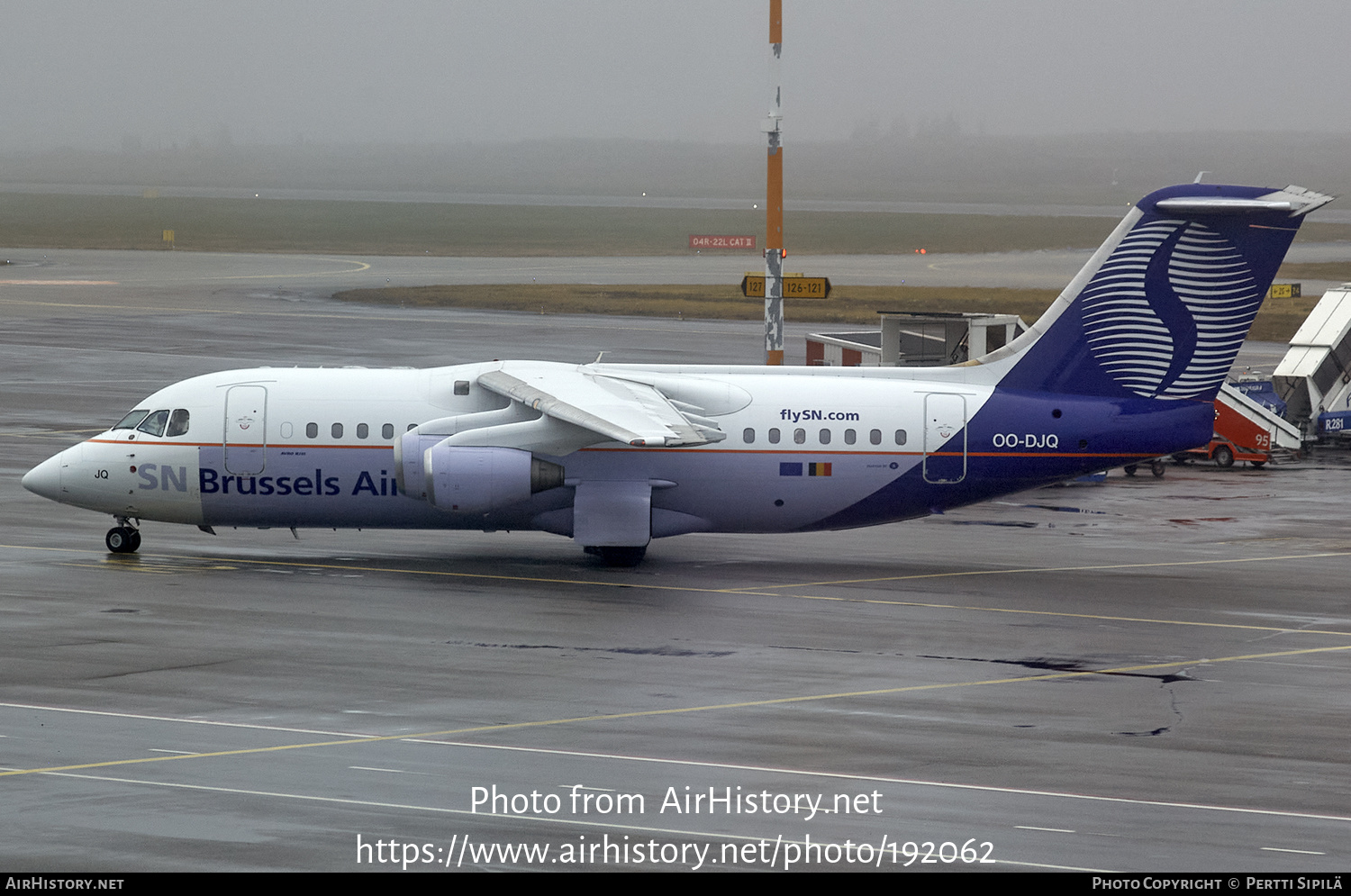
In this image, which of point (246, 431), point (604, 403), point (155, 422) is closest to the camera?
point (604, 403)

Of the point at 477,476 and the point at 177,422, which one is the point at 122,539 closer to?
the point at 177,422

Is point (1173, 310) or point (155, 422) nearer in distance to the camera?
point (1173, 310)

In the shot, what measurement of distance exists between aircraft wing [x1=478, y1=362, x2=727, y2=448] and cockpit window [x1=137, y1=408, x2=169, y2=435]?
6640mm

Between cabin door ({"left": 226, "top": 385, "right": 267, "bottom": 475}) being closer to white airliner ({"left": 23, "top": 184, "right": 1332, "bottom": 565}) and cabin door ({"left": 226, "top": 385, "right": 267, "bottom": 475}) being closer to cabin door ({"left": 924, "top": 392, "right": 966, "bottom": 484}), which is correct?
white airliner ({"left": 23, "top": 184, "right": 1332, "bottom": 565})

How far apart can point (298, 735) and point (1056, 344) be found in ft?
60.2

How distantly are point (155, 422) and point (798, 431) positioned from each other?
13.0 metres

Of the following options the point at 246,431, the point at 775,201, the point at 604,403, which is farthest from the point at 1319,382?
the point at 246,431

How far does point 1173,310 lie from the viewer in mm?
31609

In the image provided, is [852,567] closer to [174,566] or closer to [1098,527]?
[1098,527]

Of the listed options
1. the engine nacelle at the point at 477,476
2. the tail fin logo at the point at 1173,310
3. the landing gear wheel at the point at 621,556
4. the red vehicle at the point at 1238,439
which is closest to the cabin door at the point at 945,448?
the tail fin logo at the point at 1173,310

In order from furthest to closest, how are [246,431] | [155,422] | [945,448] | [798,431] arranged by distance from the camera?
[155,422], [246,431], [798,431], [945,448]

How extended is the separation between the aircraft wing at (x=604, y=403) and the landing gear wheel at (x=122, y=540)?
7.85 meters

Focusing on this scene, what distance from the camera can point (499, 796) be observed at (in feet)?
55.6
